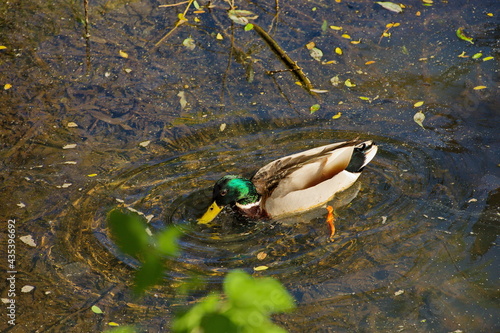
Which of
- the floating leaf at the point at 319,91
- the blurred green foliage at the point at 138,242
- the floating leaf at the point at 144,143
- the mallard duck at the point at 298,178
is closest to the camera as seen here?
the blurred green foliage at the point at 138,242

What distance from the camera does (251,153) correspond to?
6613 millimetres

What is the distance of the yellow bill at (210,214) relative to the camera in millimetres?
5961

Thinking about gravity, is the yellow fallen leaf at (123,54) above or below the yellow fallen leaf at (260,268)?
above

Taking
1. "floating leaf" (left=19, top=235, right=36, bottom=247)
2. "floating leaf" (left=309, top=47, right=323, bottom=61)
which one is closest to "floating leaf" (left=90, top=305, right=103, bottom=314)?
"floating leaf" (left=19, top=235, right=36, bottom=247)

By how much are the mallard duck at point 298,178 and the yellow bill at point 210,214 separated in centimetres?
16

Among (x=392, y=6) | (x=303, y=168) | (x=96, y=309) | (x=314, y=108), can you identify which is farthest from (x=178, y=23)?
(x=96, y=309)

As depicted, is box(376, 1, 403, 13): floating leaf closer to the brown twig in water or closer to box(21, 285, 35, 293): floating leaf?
the brown twig in water

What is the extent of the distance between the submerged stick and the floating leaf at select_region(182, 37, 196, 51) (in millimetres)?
885

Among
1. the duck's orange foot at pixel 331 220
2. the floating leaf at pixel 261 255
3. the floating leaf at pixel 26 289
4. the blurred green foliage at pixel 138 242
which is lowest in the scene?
the duck's orange foot at pixel 331 220

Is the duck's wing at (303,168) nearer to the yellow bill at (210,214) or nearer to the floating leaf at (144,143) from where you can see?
the yellow bill at (210,214)

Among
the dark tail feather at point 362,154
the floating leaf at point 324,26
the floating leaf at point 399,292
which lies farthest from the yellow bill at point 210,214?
the floating leaf at point 324,26

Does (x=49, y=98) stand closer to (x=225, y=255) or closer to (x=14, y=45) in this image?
(x=14, y=45)

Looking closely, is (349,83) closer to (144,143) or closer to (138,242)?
(144,143)

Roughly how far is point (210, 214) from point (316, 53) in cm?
294
